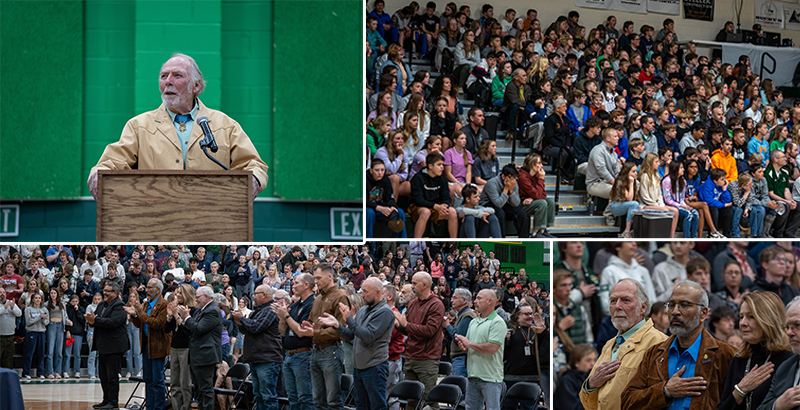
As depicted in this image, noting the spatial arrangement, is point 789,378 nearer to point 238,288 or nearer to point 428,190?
point 238,288

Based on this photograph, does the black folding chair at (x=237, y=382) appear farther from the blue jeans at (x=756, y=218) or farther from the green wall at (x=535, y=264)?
the blue jeans at (x=756, y=218)

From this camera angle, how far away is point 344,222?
503cm

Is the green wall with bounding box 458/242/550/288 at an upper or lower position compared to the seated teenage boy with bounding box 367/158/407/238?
lower

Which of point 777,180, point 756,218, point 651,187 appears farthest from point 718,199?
point 651,187

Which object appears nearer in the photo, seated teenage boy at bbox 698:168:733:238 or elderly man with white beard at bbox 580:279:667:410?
elderly man with white beard at bbox 580:279:667:410

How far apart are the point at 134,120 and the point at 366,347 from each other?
182cm

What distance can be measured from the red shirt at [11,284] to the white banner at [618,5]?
38.6ft

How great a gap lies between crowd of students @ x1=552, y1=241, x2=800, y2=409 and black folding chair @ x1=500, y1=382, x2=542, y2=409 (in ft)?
0.43

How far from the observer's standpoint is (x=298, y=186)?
5109 mm

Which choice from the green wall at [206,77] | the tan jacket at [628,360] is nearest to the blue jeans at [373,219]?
the green wall at [206,77]

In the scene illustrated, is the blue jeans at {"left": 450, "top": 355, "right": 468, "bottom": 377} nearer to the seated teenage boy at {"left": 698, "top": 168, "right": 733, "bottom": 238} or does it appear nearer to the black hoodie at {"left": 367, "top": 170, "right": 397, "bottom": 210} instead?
the black hoodie at {"left": 367, "top": 170, "right": 397, "bottom": 210}

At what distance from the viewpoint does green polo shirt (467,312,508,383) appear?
426 centimetres

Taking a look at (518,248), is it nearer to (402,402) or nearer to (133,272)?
(402,402)

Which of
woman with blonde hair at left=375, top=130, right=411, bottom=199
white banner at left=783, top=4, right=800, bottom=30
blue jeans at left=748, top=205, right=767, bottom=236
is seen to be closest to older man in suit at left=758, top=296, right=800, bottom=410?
woman with blonde hair at left=375, top=130, right=411, bottom=199
